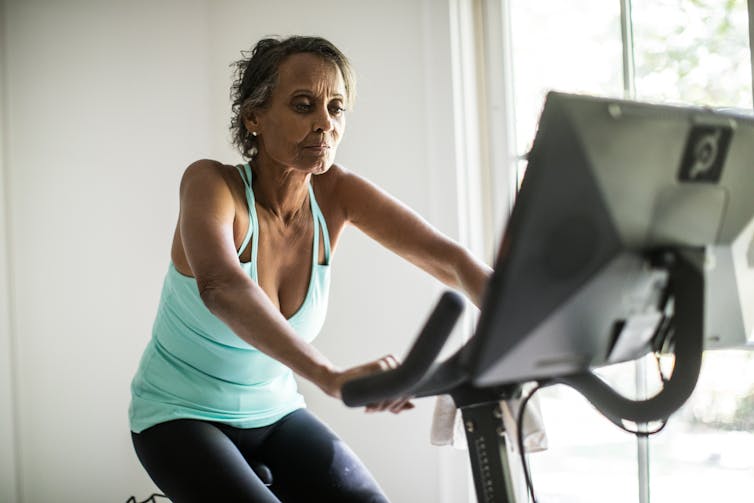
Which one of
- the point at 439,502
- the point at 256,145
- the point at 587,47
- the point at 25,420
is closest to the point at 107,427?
the point at 25,420

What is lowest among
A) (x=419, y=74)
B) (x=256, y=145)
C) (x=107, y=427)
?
(x=107, y=427)

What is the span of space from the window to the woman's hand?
135cm

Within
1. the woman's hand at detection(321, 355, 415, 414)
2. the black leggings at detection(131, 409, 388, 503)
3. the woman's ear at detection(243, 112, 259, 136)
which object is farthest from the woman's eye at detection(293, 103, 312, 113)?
the woman's hand at detection(321, 355, 415, 414)

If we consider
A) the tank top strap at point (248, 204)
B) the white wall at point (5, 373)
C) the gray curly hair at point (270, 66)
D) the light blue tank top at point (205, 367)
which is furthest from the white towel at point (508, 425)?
the white wall at point (5, 373)

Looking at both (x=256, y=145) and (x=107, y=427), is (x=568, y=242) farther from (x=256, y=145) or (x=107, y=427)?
(x=107, y=427)

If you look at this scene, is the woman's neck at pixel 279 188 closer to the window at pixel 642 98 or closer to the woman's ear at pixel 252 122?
the woman's ear at pixel 252 122

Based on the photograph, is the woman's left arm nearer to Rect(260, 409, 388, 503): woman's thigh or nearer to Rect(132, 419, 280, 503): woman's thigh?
Rect(260, 409, 388, 503): woman's thigh

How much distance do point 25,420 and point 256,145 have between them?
161cm

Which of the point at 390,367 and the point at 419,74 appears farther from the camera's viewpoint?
the point at 419,74

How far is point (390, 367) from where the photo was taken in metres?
0.98

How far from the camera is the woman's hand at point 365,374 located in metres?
0.97

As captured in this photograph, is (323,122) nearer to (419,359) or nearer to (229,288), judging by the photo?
(229,288)

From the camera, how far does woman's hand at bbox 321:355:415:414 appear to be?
38.1 inches

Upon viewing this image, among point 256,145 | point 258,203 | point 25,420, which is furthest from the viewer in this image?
point 25,420
